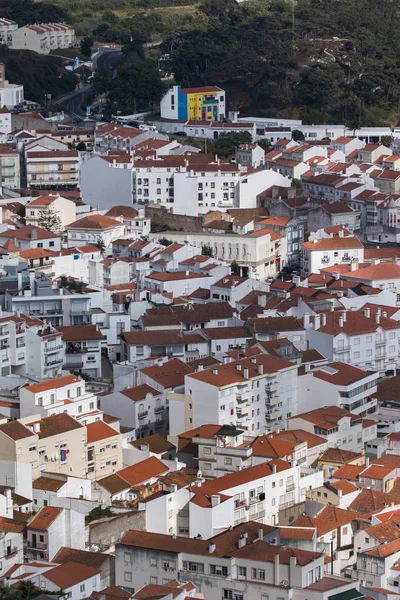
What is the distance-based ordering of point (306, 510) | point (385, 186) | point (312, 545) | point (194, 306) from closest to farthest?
point (312, 545), point (306, 510), point (194, 306), point (385, 186)

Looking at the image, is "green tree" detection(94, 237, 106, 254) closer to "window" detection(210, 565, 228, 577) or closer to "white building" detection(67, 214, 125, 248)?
"white building" detection(67, 214, 125, 248)

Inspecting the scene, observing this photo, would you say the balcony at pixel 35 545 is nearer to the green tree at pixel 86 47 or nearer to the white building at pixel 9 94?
the white building at pixel 9 94

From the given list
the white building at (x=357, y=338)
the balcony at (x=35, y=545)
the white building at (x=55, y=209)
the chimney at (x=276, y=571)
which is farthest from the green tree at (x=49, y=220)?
the chimney at (x=276, y=571)

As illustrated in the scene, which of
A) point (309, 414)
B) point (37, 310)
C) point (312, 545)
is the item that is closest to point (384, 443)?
point (309, 414)

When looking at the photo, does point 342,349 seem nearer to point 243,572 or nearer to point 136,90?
point 243,572

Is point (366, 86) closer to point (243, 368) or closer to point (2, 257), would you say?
point (2, 257)

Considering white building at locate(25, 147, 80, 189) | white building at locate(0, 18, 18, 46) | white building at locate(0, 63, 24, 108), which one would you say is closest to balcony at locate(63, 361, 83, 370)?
white building at locate(25, 147, 80, 189)

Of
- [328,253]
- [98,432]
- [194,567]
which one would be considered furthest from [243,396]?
[328,253]
